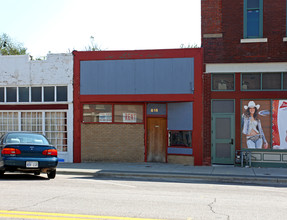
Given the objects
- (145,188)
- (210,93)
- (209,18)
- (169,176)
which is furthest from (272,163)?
(145,188)

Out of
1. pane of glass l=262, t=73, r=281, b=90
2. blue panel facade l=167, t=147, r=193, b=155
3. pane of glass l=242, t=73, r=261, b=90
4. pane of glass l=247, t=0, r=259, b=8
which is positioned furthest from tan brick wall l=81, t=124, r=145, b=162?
pane of glass l=247, t=0, r=259, b=8

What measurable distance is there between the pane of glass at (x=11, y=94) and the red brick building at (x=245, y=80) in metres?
9.47

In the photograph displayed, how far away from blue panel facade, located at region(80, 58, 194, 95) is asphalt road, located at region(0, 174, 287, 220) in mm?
6866

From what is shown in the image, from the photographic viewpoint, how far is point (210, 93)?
1777 cm

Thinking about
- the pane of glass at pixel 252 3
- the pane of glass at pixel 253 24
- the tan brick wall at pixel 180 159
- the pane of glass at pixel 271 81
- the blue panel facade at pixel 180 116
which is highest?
the pane of glass at pixel 252 3

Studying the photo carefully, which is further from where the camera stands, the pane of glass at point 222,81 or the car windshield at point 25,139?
the pane of glass at point 222,81

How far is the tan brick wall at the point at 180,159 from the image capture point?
58.9 feet

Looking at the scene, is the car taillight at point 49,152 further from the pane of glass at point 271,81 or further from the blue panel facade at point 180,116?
the pane of glass at point 271,81

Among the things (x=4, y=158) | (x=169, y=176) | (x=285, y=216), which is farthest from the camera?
(x=169, y=176)

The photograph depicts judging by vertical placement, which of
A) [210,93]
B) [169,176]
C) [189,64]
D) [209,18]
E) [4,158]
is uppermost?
[209,18]

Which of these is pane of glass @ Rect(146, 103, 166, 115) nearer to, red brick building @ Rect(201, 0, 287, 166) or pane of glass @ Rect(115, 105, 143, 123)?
pane of glass @ Rect(115, 105, 143, 123)

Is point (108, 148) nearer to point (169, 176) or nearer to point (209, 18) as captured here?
point (169, 176)

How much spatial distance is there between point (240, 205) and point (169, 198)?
5.46 feet

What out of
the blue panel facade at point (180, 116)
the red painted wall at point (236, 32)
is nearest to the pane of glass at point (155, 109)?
the blue panel facade at point (180, 116)
